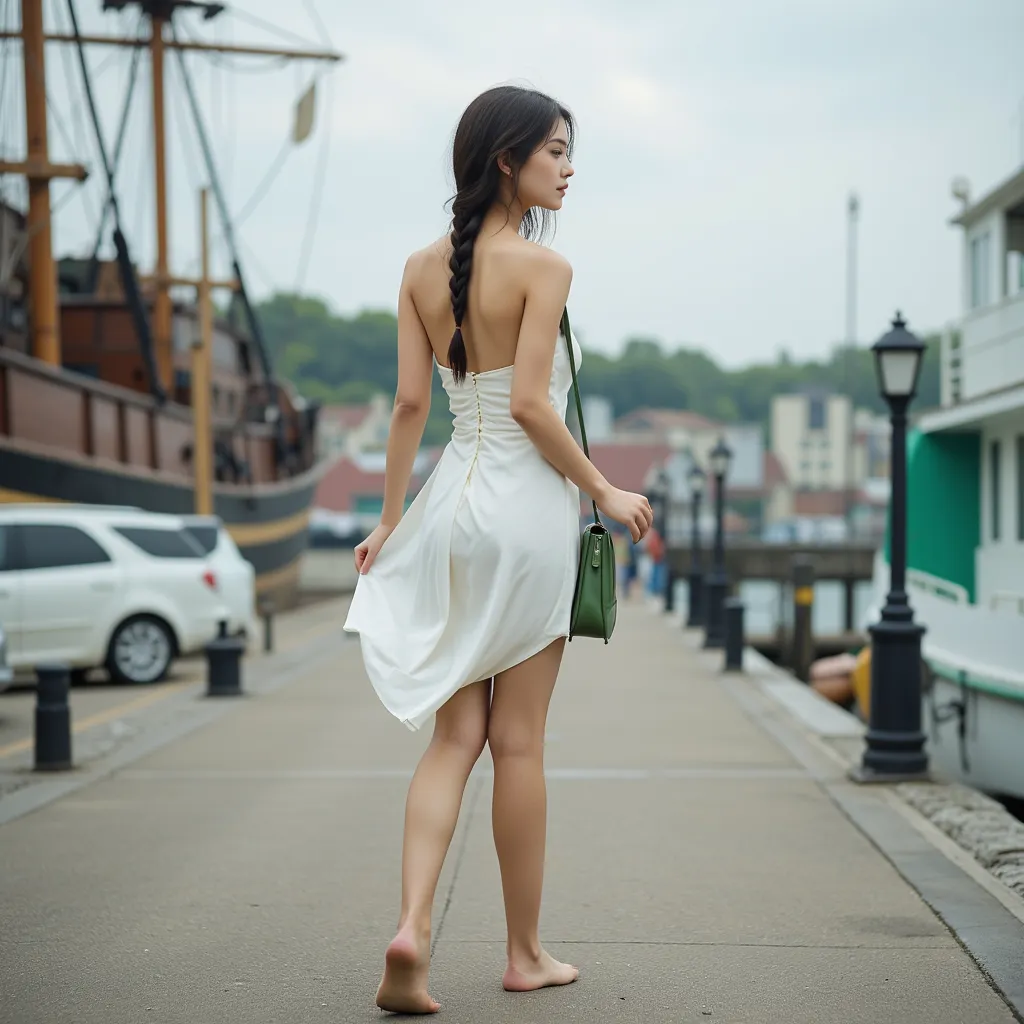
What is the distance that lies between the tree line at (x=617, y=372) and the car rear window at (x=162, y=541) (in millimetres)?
118881

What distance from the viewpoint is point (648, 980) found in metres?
4.20

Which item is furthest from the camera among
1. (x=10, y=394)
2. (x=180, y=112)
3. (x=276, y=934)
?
(x=180, y=112)

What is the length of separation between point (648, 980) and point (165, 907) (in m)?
1.82

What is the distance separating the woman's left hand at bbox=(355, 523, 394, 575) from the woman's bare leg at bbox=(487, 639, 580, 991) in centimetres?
47

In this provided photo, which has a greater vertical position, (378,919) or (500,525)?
(500,525)

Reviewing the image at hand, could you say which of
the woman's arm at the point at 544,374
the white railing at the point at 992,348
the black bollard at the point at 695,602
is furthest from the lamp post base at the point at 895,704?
the black bollard at the point at 695,602

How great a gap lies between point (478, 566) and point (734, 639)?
12047mm

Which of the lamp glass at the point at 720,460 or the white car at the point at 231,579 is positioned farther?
the lamp glass at the point at 720,460

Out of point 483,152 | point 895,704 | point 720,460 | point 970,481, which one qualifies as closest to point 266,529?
point 720,460

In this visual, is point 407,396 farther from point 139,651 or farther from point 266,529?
point 266,529

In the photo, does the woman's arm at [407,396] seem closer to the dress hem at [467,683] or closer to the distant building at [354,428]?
the dress hem at [467,683]

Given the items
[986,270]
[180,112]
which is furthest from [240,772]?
[180,112]

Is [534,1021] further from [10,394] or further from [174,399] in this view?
[174,399]

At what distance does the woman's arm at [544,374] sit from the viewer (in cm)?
380
